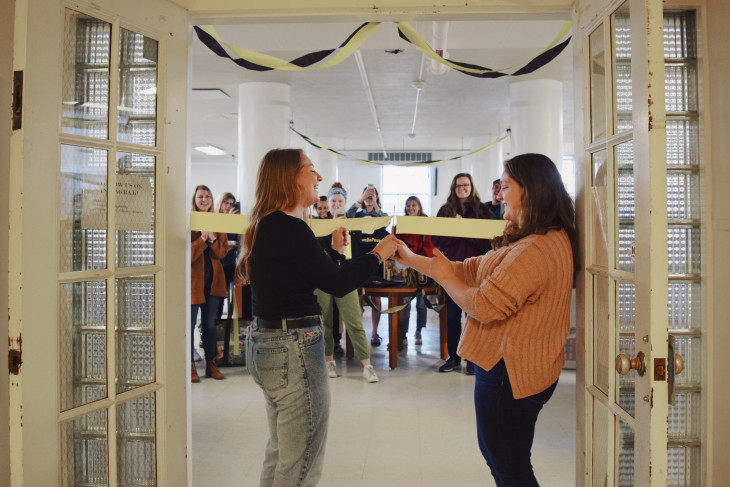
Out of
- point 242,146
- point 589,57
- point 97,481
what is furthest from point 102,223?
point 242,146

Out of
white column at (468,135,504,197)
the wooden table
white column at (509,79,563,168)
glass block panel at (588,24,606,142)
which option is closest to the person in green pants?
the wooden table

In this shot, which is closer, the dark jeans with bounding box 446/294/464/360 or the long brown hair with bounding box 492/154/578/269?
the long brown hair with bounding box 492/154/578/269

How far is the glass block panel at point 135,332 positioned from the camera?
6.57ft

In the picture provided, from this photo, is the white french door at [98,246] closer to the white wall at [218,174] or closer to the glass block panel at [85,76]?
the glass block panel at [85,76]

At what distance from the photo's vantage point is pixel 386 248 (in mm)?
2199

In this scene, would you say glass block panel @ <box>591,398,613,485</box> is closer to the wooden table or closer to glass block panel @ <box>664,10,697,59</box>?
glass block panel @ <box>664,10,697,59</box>

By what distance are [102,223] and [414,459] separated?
6.70 ft

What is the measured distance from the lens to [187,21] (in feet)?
7.28

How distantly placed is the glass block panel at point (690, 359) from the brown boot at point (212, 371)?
3.58 meters

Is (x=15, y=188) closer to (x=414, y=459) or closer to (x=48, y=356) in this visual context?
(x=48, y=356)

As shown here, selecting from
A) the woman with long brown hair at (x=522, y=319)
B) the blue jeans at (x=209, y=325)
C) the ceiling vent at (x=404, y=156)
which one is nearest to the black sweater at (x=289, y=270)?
the woman with long brown hair at (x=522, y=319)

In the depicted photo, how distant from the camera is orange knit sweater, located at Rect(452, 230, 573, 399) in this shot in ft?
5.61

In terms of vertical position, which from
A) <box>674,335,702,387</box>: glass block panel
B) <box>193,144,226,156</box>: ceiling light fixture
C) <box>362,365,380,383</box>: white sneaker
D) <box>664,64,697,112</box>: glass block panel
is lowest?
<box>362,365,380,383</box>: white sneaker

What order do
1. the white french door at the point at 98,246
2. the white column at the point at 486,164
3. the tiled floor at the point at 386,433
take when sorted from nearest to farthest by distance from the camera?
the white french door at the point at 98,246 < the tiled floor at the point at 386,433 < the white column at the point at 486,164
